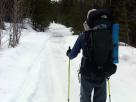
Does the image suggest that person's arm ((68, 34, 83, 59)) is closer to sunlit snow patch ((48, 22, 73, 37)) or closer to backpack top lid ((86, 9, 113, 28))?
backpack top lid ((86, 9, 113, 28))

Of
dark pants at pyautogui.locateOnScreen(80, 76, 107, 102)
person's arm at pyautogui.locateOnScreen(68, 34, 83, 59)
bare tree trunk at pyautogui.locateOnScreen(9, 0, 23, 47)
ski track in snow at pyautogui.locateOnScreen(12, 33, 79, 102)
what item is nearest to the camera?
person's arm at pyautogui.locateOnScreen(68, 34, 83, 59)

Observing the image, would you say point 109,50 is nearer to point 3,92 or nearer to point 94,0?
point 3,92

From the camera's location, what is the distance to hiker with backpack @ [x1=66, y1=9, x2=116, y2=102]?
5316mm

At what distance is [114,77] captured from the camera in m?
10.8

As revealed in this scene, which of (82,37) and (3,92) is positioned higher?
(82,37)

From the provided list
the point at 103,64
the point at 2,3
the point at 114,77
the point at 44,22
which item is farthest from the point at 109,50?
the point at 44,22

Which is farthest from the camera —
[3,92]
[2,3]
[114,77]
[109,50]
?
[2,3]

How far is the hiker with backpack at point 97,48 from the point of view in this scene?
5.32 metres

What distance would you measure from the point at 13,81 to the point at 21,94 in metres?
1.08

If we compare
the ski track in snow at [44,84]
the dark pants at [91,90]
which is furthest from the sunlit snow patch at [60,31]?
the dark pants at [91,90]

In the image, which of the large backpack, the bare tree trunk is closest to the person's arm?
the large backpack

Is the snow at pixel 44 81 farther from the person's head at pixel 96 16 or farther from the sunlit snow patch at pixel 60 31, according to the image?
the sunlit snow patch at pixel 60 31

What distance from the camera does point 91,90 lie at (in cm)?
575

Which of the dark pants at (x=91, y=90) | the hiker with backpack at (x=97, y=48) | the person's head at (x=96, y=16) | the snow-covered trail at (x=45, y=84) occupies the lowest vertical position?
the snow-covered trail at (x=45, y=84)
